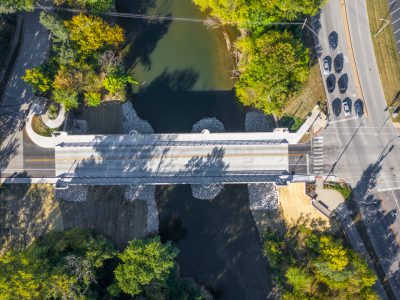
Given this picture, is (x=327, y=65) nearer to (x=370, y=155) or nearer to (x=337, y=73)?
(x=337, y=73)

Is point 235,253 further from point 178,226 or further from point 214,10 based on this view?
point 214,10

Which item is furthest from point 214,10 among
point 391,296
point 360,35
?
point 391,296

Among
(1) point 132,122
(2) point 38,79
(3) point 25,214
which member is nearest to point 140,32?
(1) point 132,122

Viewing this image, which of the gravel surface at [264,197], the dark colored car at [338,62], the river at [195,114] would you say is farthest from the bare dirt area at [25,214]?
the dark colored car at [338,62]

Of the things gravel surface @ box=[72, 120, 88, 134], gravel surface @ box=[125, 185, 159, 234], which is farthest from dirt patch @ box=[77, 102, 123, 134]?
gravel surface @ box=[125, 185, 159, 234]

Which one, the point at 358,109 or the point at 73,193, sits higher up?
the point at 358,109

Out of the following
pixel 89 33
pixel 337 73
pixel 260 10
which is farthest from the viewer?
pixel 337 73

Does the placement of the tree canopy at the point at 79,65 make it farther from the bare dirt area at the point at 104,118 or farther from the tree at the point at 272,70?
the tree at the point at 272,70
